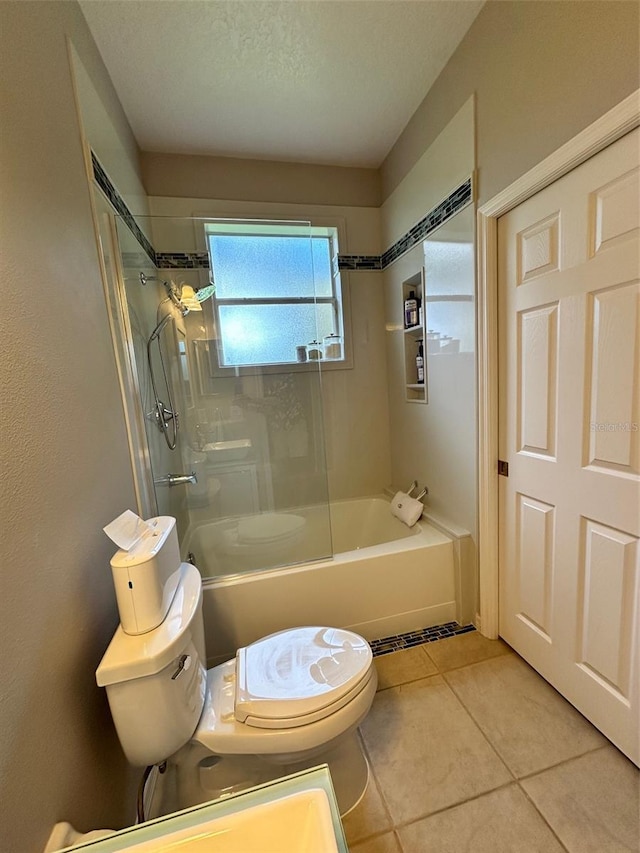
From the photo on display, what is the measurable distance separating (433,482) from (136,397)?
1.68 metres

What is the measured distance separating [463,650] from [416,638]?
8.9 inches

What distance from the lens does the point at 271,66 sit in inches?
63.6

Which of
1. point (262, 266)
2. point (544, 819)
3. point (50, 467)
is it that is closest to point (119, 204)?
point (262, 266)

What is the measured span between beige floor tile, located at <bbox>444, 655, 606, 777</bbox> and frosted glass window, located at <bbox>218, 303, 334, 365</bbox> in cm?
197

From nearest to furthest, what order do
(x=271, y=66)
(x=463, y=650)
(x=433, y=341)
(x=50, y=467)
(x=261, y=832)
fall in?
(x=261, y=832) → (x=50, y=467) → (x=271, y=66) → (x=463, y=650) → (x=433, y=341)

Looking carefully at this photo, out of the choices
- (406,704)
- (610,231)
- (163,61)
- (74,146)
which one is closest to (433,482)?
(406,704)

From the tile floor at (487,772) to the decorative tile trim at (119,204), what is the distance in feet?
7.77

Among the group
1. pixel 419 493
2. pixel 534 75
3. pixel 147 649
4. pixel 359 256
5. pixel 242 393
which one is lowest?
pixel 419 493

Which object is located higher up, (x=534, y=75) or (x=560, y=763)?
(x=534, y=75)

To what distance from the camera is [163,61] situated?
156 cm

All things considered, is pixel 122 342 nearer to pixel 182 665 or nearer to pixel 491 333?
pixel 182 665

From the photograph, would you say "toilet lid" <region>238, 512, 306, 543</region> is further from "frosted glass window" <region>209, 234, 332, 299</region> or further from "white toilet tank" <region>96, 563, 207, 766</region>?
"frosted glass window" <region>209, 234, 332, 299</region>

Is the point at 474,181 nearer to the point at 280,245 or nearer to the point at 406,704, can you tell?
the point at 280,245

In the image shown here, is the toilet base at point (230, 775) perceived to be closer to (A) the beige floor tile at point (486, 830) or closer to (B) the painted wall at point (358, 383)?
(A) the beige floor tile at point (486, 830)
